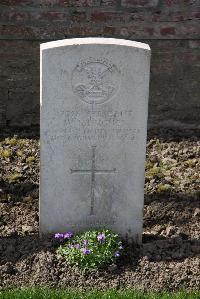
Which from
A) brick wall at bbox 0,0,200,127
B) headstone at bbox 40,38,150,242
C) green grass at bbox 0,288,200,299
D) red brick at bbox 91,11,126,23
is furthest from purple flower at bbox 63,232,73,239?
red brick at bbox 91,11,126,23

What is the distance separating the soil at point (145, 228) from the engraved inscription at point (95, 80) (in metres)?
1.09

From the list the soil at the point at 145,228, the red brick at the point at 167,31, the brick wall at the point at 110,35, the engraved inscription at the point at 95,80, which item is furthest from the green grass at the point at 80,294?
the red brick at the point at 167,31

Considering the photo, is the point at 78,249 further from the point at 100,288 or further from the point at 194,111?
the point at 194,111

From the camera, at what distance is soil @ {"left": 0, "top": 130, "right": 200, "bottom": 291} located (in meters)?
4.58

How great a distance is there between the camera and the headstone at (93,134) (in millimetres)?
4523

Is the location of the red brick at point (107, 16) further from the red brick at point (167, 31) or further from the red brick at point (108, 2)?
the red brick at point (167, 31)

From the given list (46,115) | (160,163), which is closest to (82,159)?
(46,115)

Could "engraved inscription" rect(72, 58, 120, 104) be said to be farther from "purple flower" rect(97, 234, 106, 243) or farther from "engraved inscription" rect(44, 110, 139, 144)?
"purple flower" rect(97, 234, 106, 243)

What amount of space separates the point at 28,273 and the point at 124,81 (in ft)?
4.72

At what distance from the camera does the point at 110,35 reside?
6.53 meters

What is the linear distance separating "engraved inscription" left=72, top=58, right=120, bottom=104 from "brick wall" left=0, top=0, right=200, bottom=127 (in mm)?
2002

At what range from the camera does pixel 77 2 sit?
6.39m

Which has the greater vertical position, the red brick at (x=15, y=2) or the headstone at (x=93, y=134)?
the red brick at (x=15, y=2)

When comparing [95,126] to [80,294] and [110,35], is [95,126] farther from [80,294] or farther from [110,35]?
[110,35]
